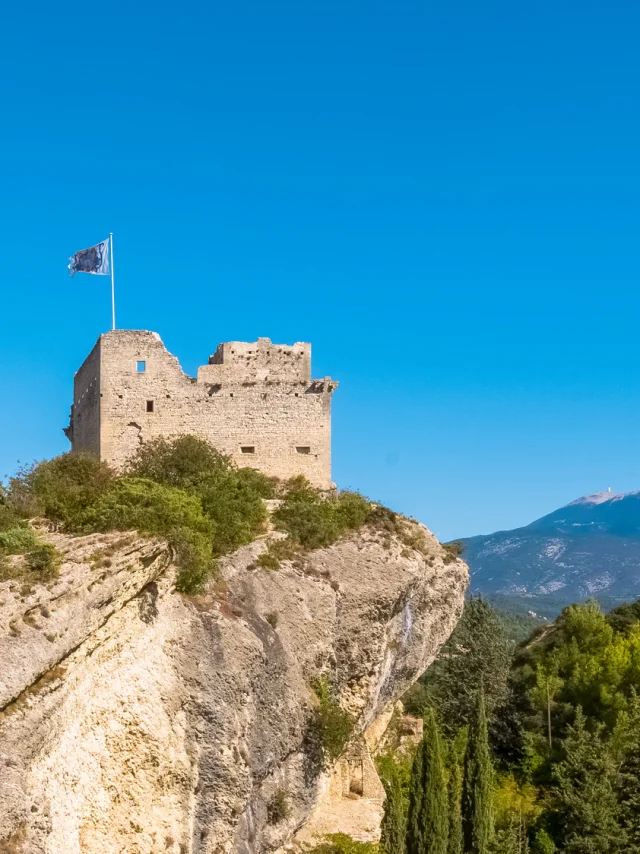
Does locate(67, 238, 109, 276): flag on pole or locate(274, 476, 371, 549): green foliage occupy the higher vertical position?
locate(67, 238, 109, 276): flag on pole

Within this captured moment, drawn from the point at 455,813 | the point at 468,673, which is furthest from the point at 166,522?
the point at 468,673

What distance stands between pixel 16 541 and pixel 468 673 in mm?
33715

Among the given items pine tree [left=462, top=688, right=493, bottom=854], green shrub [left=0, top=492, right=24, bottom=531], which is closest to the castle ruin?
green shrub [left=0, top=492, right=24, bottom=531]

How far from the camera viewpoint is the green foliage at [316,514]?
2905 centimetres

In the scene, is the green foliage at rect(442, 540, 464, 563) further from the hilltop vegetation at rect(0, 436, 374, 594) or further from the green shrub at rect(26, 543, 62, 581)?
the green shrub at rect(26, 543, 62, 581)

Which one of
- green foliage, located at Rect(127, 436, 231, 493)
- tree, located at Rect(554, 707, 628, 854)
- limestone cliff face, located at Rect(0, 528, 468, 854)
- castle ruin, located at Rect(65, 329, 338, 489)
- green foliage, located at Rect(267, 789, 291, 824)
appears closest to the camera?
limestone cliff face, located at Rect(0, 528, 468, 854)

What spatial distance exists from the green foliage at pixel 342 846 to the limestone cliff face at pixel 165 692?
1719 mm

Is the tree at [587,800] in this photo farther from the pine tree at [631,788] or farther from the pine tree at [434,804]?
the pine tree at [434,804]

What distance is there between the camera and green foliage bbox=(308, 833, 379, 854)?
2774 centimetres

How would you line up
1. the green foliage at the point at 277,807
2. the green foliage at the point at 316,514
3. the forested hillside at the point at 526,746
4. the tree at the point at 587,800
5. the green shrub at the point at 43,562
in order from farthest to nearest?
the tree at the point at 587,800, the forested hillside at the point at 526,746, the green foliage at the point at 316,514, the green foliage at the point at 277,807, the green shrub at the point at 43,562

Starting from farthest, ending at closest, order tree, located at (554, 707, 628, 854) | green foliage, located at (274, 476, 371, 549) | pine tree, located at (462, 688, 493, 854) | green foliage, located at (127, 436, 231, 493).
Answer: tree, located at (554, 707, 628, 854) < pine tree, located at (462, 688, 493, 854) < green foliage, located at (127, 436, 231, 493) < green foliage, located at (274, 476, 371, 549)

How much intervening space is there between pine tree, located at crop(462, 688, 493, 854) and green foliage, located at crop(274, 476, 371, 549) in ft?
35.4

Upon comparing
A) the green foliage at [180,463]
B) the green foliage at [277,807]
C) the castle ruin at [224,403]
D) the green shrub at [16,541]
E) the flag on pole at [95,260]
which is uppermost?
the flag on pole at [95,260]

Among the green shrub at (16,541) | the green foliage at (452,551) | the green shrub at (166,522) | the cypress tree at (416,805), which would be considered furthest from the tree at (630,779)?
the green shrub at (16,541)
